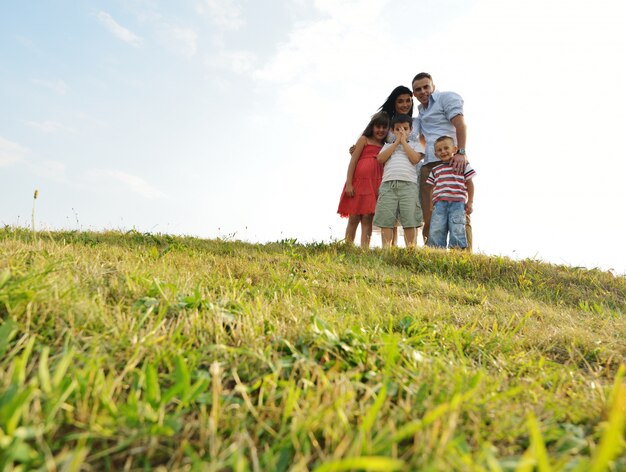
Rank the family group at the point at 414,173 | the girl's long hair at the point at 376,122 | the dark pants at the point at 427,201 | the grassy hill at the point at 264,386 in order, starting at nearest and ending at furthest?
1. the grassy hill at the point at 264,386
2. the family group at the point at 414,173
3. the dark pants at the point at 427,201
4. the girl's long hair at the point at 376,122

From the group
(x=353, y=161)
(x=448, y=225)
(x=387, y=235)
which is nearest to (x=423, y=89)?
(x=353, y=161)

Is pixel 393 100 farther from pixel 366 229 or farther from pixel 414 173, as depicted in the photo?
pixel 366 229

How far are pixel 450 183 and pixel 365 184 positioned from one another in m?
1.44

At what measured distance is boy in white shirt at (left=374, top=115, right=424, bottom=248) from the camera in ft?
22.6

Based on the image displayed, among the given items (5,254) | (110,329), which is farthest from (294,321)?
(5,254)

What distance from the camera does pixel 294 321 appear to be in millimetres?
2008

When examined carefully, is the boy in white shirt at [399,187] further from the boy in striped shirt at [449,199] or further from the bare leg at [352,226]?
the bare leg at [352,226]

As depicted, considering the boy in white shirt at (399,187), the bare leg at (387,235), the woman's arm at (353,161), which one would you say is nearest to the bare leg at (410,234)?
the boy in white shirt at (399,187)

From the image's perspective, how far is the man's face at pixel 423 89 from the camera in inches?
290

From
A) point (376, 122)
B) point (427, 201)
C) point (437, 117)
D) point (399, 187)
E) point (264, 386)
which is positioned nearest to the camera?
point (264, 386)

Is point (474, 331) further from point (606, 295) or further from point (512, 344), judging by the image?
point (606, 295)

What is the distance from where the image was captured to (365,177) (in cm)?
740

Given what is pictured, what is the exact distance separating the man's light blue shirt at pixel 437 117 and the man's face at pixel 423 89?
0.11m

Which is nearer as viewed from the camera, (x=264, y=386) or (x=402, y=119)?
(x=264, y=386)
